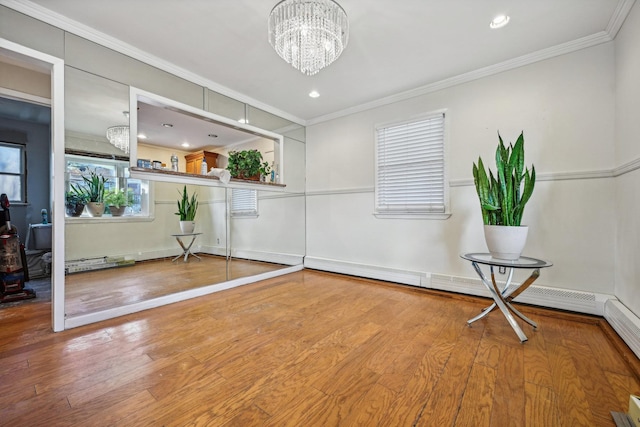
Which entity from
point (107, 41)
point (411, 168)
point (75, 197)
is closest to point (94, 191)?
point (75, 197)

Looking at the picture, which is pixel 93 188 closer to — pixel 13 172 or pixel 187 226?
pixel 187 226

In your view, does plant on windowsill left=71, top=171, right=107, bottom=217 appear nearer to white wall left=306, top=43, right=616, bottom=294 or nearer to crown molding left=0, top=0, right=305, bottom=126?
crown molding left=0, top=0, right=305, bottom=126

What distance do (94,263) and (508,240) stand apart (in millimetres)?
3478

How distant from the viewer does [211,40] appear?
228 cm

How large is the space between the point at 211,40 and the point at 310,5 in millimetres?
1136

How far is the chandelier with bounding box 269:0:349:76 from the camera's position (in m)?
1.66

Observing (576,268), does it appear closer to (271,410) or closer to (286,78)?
(271,410)

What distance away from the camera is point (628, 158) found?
6.17 feet

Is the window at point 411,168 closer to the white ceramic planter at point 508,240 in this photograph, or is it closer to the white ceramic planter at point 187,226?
the white ceramic planter at point 508,240

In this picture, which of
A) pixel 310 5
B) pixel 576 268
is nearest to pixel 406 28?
pixel 310 5

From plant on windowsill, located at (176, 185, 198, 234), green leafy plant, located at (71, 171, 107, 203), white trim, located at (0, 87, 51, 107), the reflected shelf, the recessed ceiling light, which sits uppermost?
the recessed ceiling light

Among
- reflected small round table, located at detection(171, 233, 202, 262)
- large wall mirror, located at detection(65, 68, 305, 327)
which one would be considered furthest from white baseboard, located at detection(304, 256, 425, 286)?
reflected small round table, located at detection(171, 233, 202, 262)

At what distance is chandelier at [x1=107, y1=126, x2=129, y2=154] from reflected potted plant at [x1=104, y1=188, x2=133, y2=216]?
40cm

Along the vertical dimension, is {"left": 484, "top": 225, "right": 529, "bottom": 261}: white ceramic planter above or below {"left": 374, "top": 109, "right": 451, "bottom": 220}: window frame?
below
